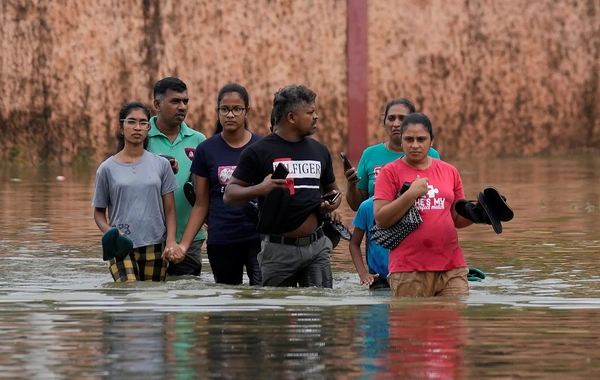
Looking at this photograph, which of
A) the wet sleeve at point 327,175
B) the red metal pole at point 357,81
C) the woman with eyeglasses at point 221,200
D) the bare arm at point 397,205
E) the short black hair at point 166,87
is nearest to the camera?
the bare arm at point 397,205

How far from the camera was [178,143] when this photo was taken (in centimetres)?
1036

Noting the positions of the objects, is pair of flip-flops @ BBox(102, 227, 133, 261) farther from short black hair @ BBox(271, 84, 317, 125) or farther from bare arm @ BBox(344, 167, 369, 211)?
bare arm @ BBox(344, 167, 369, 211)

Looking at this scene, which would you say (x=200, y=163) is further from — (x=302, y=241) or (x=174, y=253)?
(x=302, y=241)

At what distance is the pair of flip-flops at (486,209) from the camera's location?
8.41 m

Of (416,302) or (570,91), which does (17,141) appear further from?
(416,302)

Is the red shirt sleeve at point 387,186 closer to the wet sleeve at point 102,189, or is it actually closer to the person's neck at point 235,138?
the person's neck at point 235,138

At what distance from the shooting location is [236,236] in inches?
380

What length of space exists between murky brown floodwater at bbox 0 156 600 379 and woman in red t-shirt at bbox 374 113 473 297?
145 millimetres

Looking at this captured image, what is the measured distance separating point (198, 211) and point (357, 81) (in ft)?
56.2

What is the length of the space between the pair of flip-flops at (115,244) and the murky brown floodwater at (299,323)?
23cm

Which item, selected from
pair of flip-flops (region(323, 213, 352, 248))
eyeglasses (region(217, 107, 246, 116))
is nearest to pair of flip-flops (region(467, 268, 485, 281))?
pair of flip-flops (region(323, 213, 352, 248))

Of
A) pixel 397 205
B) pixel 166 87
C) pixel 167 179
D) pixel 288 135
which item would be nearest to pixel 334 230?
pixel 288 135

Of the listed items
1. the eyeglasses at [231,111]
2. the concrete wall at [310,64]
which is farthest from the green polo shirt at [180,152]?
the concrete wall at [310,64]

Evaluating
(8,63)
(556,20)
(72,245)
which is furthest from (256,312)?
(556,20)
